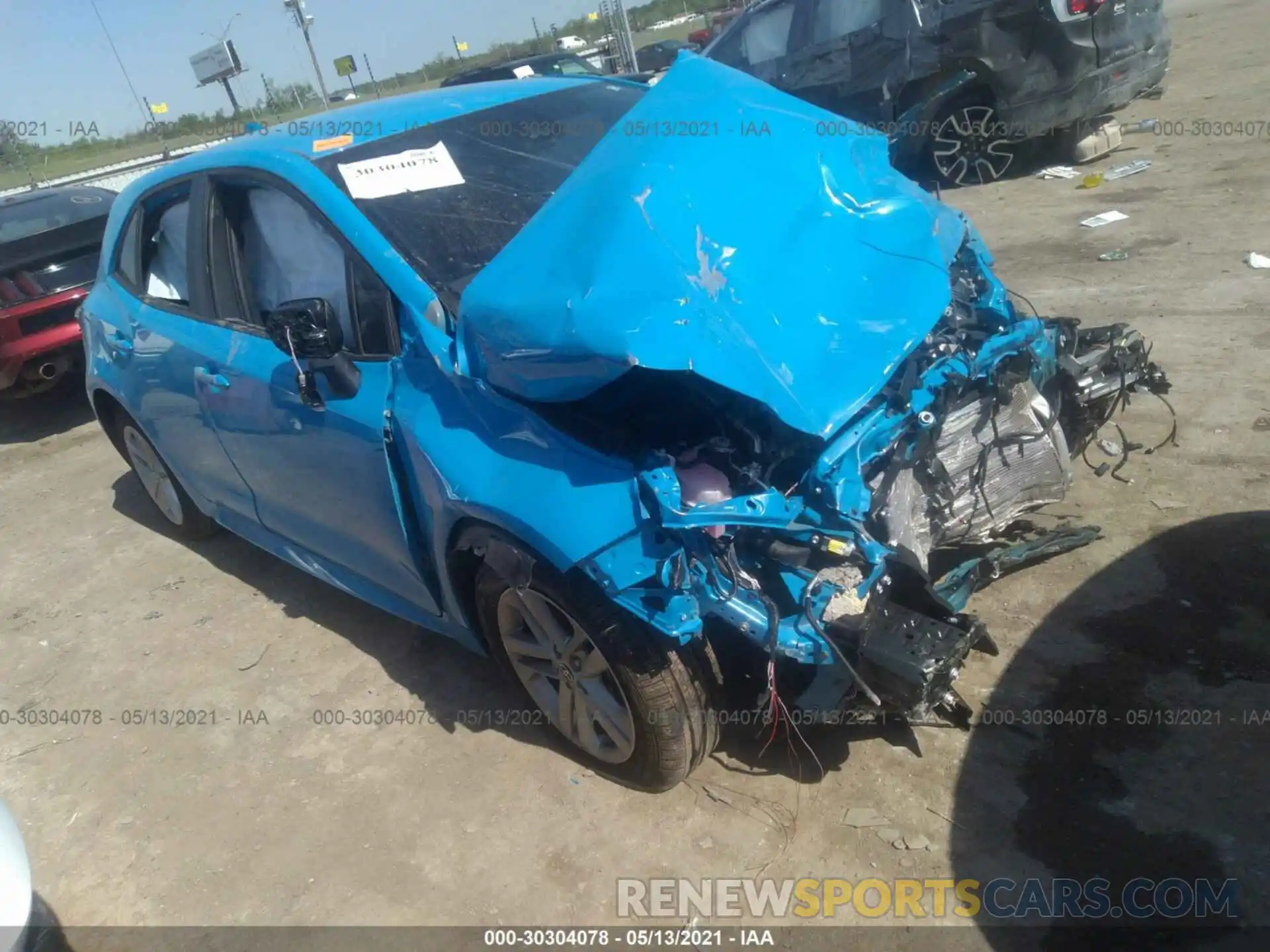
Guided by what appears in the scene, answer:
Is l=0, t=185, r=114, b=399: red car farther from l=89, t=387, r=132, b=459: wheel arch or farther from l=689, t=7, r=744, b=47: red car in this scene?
l=689, t=7, r=744, b=47: red car

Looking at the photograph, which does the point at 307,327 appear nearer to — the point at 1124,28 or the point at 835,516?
the point at 835,516

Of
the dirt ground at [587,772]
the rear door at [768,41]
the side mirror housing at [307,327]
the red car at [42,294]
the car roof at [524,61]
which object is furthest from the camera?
the car roof at [524,61]

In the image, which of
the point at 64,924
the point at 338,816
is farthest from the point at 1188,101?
the point at 64,924

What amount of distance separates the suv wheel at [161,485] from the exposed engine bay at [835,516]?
3013 mm

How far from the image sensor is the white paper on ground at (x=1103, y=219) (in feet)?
20.4

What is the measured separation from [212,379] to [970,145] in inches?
260

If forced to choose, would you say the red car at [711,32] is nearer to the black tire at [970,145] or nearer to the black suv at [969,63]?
the black suv at [969,63]

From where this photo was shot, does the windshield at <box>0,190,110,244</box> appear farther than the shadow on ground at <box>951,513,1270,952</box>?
Yes

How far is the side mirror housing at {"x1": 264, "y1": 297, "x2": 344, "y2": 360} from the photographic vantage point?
2.72m

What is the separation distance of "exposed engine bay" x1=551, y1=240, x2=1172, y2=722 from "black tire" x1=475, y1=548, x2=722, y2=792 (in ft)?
0.49

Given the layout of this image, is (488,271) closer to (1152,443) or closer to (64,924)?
(64,924)

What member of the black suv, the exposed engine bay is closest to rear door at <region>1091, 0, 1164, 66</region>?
the black suv

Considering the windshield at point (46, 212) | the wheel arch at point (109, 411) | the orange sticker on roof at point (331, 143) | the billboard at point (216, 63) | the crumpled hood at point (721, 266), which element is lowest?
the wheel arch at point (109, 411)

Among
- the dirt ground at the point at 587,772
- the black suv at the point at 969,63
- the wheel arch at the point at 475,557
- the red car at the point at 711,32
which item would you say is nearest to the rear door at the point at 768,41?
the black suv at the point at 969,63
